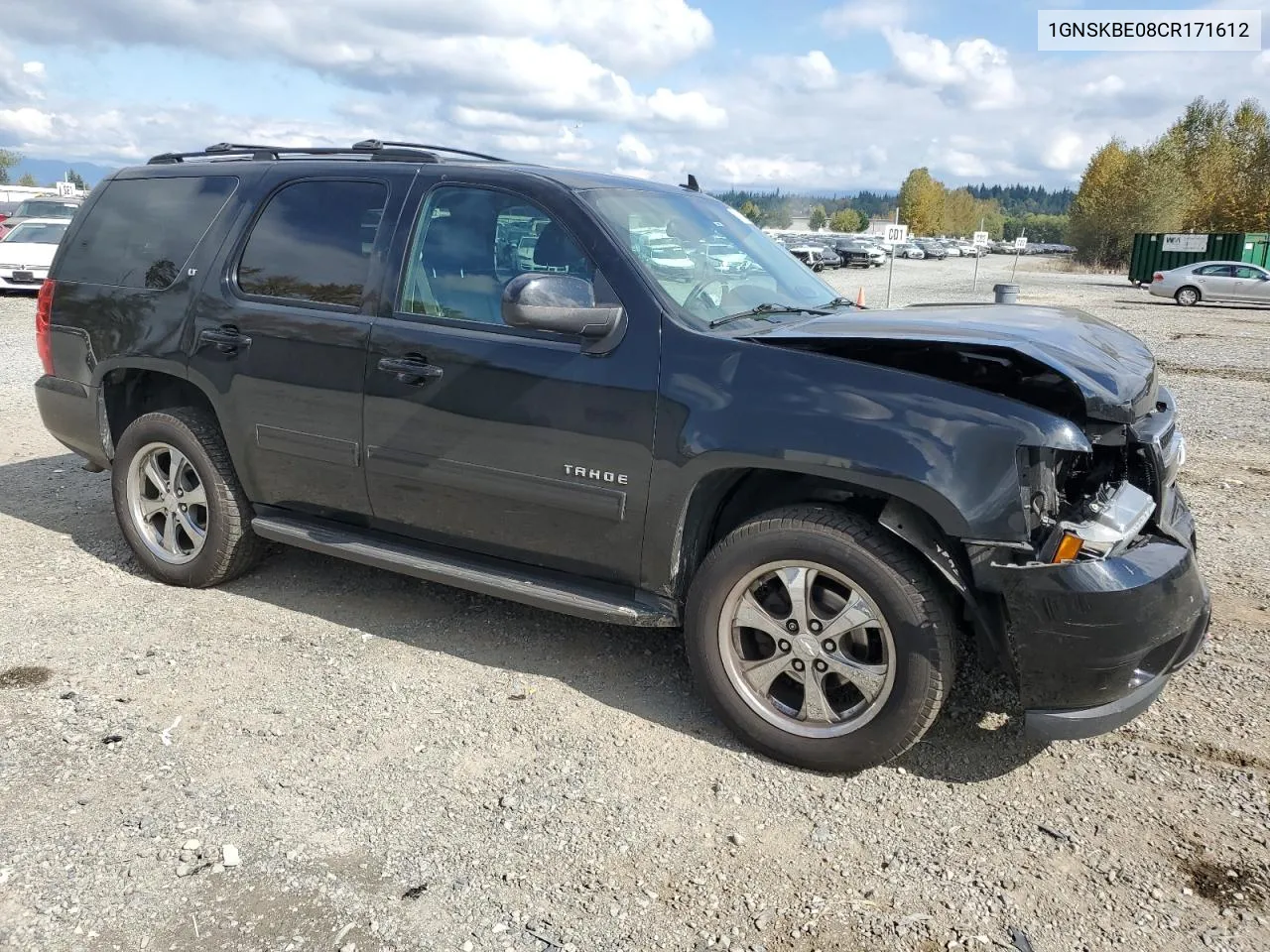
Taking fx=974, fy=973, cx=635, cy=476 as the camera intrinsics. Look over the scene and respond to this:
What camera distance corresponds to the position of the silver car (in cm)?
2658

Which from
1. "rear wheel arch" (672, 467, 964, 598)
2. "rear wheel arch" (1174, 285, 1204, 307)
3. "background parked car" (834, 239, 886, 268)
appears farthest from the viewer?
"background parked car" (834, 239, 886, 268)

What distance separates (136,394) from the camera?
4879mm

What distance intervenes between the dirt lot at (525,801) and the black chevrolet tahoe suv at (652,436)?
0.34 meters

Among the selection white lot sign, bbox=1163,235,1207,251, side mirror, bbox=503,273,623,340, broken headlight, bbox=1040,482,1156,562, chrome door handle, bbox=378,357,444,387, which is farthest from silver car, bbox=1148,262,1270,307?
chrome door handle, bbox=378,357,444,387

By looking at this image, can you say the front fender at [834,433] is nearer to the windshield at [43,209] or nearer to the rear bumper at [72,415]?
the rear bumper at [72,415]

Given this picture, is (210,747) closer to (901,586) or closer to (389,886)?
(389,886)

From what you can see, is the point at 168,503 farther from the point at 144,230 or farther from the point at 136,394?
the point at 144,230

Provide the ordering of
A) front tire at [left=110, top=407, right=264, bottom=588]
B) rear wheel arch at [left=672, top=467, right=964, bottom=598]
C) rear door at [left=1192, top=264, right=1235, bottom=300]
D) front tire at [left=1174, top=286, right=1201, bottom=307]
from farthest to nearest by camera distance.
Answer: front tire at [left=1174, top=286, right=1201, bottom=307] < rear door at [left=1192, top=264, right=1235, bottom=300] < front tire at [left=110, top=407, right=264, bottom=588] < rear wheel arch at [left=672, top=467, right=964, bottom=598]

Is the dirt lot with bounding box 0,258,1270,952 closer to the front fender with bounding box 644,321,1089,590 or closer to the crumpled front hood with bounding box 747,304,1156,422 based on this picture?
the front fender with bounding box 644,321,1089,590

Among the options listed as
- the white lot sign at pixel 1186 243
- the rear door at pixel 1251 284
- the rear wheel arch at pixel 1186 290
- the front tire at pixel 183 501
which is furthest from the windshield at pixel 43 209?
the white lot sign at pixel 1186 243

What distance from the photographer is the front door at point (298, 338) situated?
158 inches

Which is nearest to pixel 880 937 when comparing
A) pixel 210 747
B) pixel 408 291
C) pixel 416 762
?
pixel 416 762

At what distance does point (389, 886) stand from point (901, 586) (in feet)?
5.70

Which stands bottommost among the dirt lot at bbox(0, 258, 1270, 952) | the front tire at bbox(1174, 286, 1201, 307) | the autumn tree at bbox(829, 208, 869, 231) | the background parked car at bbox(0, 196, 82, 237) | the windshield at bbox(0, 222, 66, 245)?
the dirt lot at bbox(0, 258, 1270, 952)
